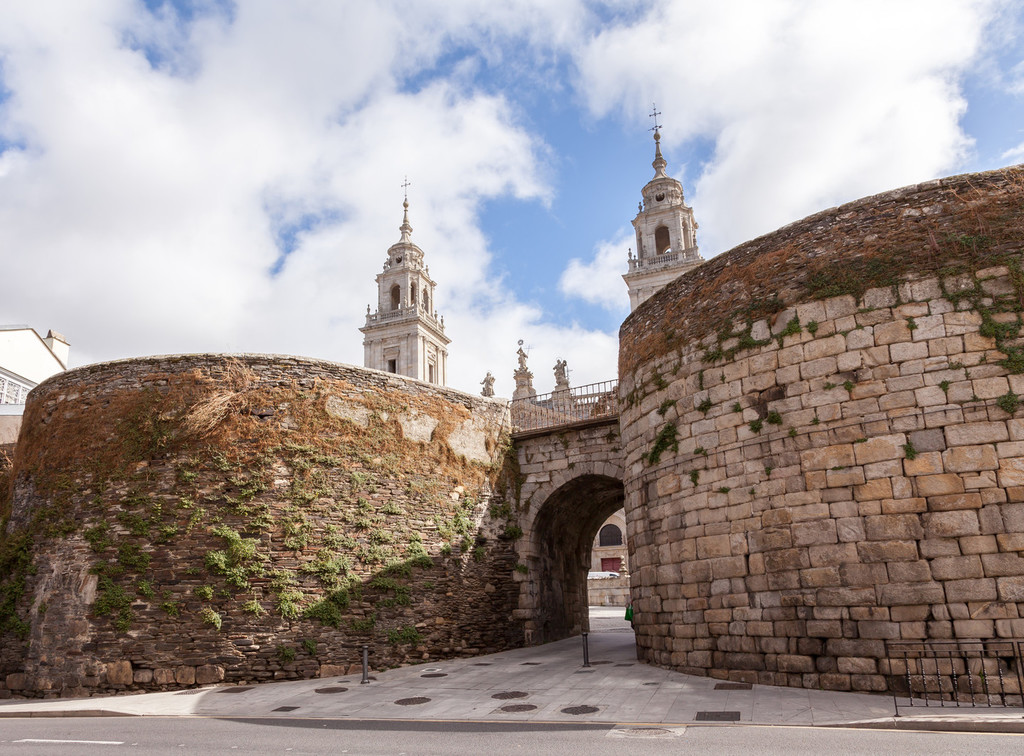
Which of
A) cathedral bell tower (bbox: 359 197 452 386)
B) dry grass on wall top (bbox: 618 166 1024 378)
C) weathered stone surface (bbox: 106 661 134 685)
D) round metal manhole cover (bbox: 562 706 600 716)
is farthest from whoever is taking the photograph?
cathedral bell tower (bbox: 359 197 452 386)

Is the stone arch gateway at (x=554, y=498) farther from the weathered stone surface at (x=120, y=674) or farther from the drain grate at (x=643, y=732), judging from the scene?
the drain grate at (x=643, y=732)

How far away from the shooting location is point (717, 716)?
287 inches

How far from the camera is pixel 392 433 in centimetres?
1388

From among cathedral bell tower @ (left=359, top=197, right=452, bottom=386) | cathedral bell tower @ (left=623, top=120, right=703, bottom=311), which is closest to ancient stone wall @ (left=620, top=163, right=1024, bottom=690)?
cathedral bell tower @ (left=623, top=120, right=703, bottom=311)

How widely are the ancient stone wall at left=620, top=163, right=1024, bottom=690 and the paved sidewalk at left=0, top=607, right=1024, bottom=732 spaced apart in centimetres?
71

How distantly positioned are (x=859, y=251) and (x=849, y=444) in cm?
242

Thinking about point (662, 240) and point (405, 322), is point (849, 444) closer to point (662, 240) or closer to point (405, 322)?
point (662, 240)

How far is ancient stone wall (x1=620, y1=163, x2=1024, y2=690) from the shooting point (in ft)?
24.9

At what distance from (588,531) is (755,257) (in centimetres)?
1054

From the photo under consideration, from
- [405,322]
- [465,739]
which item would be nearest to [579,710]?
[465,739]

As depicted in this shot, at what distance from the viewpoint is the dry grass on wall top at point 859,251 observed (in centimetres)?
830

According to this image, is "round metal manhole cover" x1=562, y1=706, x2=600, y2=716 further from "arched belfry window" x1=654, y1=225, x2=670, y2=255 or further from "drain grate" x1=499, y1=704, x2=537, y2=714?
"arched belfry window" x1=654, y1=225, x2=670, y2=255

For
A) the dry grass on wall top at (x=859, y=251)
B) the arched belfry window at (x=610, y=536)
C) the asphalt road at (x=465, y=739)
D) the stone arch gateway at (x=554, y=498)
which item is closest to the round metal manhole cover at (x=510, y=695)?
the asphalt road at (x=465, y=739)

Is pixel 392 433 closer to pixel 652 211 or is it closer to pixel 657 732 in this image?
pixel 657 732
